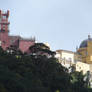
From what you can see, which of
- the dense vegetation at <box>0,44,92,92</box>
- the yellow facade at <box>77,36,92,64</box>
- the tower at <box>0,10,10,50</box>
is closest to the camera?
the dense vegetation at <box>0,44,92,92</box>

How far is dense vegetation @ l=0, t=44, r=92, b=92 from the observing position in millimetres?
30125

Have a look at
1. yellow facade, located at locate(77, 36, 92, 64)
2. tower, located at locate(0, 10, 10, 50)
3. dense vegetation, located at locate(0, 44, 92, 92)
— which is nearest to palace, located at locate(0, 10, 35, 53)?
tower, located at locate(0, 10, 10, 50)

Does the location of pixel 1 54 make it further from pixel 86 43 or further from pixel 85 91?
pixel 86 43

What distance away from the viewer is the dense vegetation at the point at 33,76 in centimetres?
3012

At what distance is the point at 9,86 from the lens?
2981cm

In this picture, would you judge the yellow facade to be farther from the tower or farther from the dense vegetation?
the dense vegetation

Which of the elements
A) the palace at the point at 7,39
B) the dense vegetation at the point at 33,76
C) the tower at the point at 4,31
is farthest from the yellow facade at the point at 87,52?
the dense vegetation at the point at 33,76

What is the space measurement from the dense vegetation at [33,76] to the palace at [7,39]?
2098cm

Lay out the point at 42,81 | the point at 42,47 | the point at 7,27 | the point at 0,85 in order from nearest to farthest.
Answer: the point at 0,85
the point at 42,81
the point at 42,47
the point at 7,27

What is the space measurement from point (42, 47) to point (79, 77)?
498 cm

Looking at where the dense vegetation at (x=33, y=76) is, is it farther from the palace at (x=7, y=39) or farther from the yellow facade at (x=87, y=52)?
the yellow facade at (x=87, y=52)

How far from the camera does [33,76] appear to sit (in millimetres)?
34375

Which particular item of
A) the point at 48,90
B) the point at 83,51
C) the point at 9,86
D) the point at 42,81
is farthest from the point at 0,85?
the point at 83,51

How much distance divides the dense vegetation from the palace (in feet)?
68.8
